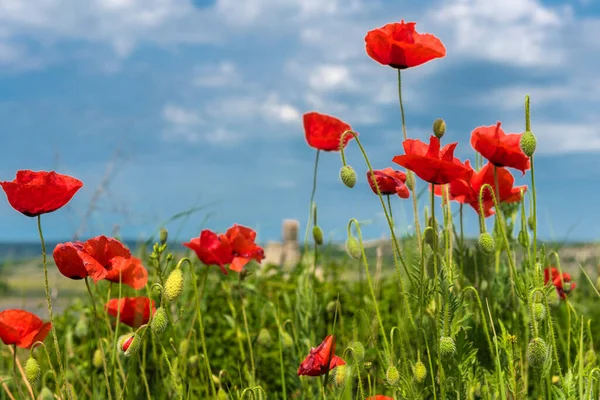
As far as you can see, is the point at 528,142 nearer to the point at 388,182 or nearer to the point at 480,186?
the point at 388,182

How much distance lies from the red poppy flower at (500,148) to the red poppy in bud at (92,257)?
1037mm

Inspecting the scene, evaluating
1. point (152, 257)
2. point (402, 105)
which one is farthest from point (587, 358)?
point (152, 257)

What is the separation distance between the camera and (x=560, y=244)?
3.63 meters

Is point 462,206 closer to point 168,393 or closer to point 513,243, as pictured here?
point 513,243

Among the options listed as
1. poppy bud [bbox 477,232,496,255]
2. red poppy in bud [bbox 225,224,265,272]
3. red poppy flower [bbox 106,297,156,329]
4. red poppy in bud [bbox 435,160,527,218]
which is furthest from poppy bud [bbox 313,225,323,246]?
poppy bud [bbox 477,232,496,255]

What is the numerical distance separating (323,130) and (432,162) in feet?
2.94

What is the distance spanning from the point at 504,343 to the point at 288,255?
19.6ft

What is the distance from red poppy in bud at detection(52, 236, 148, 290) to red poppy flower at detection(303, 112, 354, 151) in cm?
92

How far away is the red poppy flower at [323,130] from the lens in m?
2.47

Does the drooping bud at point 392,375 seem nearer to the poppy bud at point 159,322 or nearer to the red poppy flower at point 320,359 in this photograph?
the red poppy flower at point 320,359

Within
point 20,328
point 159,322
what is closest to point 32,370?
point 20,328

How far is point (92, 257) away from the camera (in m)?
1.78

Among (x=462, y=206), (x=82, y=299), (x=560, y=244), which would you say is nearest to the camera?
(x=462, y=206)

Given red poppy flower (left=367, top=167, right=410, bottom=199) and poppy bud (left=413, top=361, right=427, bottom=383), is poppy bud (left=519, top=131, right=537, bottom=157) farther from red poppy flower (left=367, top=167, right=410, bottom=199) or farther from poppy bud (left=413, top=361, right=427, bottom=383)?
poppy bud (left=413, top=361, right=427, bottom=383)
